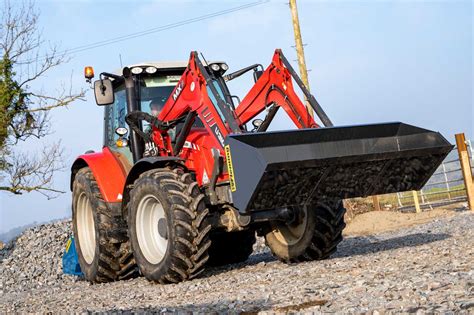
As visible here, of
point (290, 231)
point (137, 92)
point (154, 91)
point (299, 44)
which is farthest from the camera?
point (299, 44)

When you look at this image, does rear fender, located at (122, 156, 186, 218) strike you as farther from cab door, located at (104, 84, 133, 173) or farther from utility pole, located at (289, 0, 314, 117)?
utility pole, located at (289, 0, 314, 117)

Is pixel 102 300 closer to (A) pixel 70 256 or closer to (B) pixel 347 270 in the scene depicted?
(B) pixel 347 270

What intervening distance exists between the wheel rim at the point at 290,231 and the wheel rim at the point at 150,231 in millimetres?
1442

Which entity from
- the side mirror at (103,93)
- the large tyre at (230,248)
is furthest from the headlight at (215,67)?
the large tyre at (230,248)

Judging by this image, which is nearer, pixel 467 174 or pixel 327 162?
pixel 327 162

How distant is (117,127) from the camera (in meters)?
8.99

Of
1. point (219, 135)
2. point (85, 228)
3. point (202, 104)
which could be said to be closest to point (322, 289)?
point (219, 135)

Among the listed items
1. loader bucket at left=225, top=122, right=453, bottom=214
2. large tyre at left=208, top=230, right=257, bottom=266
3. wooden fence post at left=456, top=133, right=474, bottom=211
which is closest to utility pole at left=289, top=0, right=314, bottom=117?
wooden fence post at left=456, top=133, right=474, bottom=211

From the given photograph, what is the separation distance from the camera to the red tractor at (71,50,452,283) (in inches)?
250

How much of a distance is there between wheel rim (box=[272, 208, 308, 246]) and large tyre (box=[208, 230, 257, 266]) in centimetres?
136

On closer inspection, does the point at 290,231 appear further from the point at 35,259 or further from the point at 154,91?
the point at 35,259

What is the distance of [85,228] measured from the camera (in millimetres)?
9742

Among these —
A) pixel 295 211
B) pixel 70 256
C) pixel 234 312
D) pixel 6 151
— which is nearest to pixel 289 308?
pixel 234 312

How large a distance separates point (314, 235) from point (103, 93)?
3.05 m
